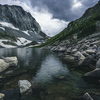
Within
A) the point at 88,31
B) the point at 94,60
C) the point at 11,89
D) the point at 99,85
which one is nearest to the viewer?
the point at 11,89

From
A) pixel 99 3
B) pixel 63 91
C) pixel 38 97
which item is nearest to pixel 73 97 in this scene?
pixel 63 91

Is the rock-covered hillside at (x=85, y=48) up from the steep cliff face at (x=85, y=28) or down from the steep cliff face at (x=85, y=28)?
down

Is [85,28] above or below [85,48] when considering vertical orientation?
above

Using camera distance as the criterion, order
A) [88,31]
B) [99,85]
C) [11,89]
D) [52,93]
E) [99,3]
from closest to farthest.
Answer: [52,93] → [11,89] → [99,85] → [88,31] → [99,3]

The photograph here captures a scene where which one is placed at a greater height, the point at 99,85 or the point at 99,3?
the point at 99,3

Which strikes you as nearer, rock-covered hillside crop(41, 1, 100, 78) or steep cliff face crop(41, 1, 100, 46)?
rock-covered hillside crop(41, 1, 100, 78)

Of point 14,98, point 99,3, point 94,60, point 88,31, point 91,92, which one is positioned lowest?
point 14,98

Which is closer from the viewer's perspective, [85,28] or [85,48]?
[85,48]

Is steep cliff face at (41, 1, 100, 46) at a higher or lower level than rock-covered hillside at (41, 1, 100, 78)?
higher

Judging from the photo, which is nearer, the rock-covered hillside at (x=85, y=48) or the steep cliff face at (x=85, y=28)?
the rock-covered hillside at (x=85, y=48)

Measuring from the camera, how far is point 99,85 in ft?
31.0

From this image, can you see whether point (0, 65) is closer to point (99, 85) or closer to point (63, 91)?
point (63, 91)

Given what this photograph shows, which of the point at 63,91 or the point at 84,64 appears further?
the point at 84,64

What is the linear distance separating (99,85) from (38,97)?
7704 millimetres
